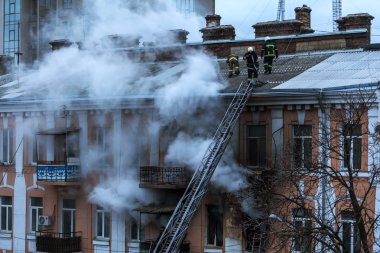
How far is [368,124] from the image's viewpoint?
2272 cm

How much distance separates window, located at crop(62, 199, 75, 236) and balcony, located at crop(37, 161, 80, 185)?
1.07m

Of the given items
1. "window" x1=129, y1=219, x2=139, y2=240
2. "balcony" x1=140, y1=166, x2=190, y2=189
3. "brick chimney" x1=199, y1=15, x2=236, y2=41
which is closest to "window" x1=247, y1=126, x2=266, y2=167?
"balcony" x1=140, y1=166, x2=190, y2=189

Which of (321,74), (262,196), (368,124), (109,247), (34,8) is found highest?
(34,8)

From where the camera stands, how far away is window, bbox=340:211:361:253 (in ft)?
70.7

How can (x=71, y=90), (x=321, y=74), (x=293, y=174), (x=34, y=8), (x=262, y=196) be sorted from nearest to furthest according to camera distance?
(x=293, y=174), (x=262, y=196), (x=321, y=74), (x=71, y=90), (x=34, y=8)

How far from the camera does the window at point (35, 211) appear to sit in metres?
29.0

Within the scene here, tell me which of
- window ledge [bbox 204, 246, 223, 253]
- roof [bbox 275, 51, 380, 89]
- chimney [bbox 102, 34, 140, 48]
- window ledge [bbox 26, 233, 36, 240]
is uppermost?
chimney [bbox 102, 34, 140, 48]

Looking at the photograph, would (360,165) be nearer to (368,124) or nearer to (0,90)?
(368,124)

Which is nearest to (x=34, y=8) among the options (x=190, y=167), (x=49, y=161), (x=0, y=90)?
(x=0, y=90)

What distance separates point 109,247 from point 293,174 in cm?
801

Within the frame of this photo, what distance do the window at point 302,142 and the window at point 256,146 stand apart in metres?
1.05

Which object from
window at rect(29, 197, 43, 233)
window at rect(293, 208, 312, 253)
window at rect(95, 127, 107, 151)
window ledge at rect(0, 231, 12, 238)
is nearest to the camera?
window at rect(293, 208, 312, 253)

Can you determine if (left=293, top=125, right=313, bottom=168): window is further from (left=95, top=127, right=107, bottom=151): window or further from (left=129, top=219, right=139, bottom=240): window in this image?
(left=95, top=127, right=107, bottom=151): window

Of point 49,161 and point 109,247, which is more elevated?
point 49,161
